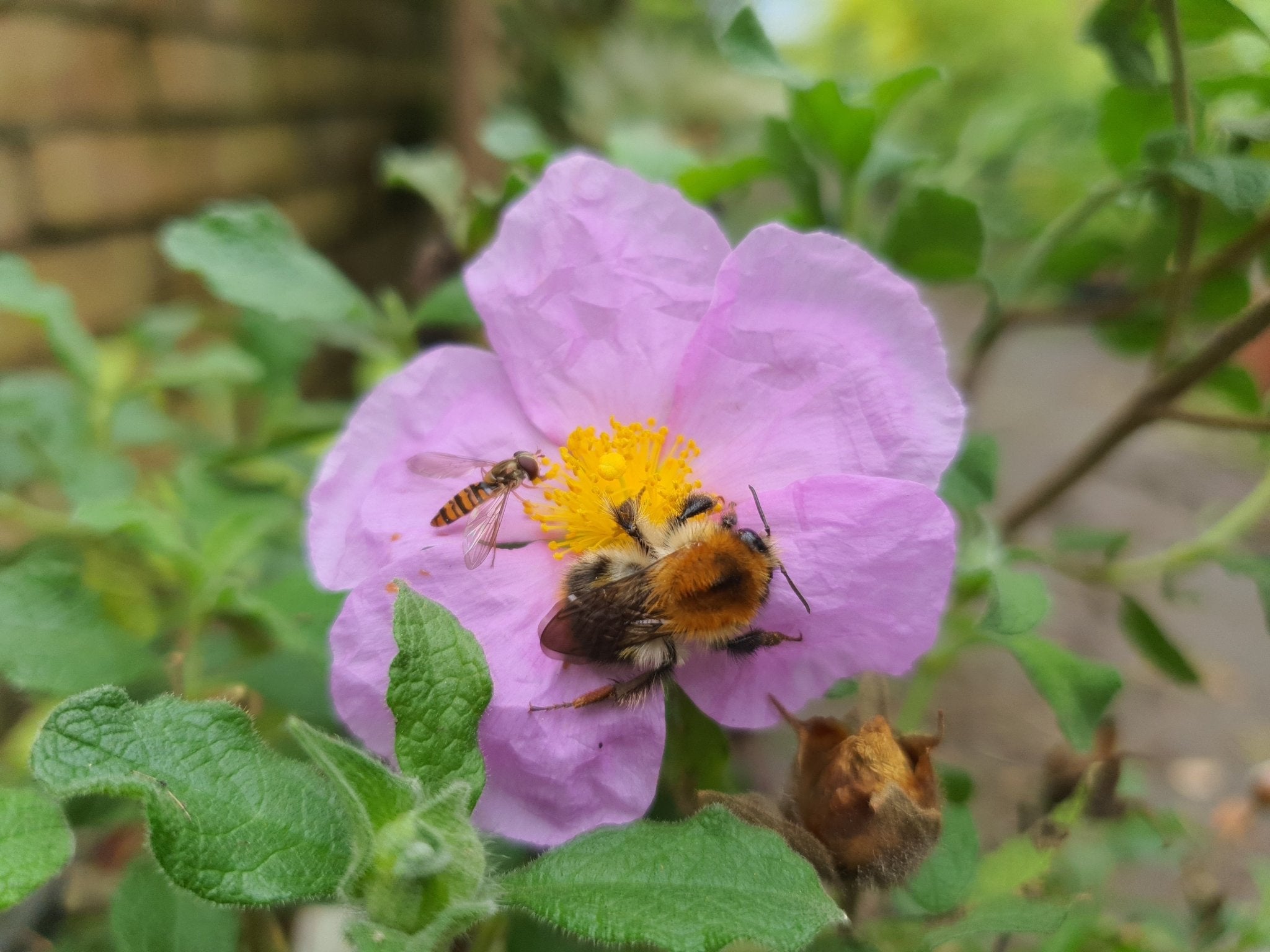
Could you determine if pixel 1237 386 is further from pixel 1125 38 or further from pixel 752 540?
pixel 752 540

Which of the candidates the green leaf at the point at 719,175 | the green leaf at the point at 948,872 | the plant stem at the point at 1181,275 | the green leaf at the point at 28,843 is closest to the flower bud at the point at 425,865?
the green leaf at the point at 28,843

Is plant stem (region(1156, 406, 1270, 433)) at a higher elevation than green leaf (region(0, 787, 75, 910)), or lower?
higher

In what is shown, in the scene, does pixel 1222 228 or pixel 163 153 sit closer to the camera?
pixel 1222 228

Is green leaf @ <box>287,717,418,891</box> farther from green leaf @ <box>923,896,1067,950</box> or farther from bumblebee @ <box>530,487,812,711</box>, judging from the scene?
green leaf @ <box>923,896,1067,950</box>

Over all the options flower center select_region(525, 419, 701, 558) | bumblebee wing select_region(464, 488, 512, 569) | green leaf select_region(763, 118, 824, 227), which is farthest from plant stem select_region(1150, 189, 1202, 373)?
bumblebee wing select_region(464, 488, 512, 569)

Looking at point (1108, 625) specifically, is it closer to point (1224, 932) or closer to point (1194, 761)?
point (1194, 761)

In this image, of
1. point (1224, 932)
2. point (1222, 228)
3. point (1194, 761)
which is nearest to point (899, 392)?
point (1222, 228)
